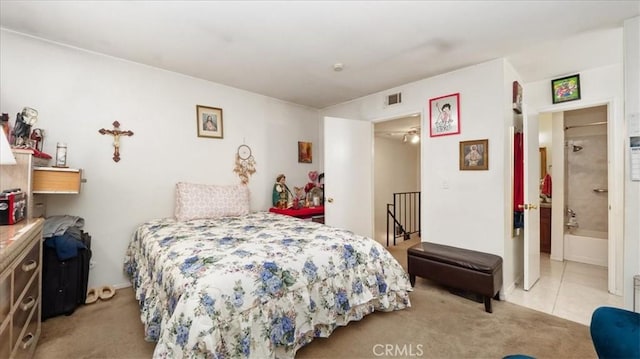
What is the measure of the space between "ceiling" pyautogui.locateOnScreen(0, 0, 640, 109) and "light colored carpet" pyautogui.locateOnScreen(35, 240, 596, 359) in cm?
234

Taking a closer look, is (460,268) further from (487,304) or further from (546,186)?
(546,186)

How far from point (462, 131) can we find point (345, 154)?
1439mm

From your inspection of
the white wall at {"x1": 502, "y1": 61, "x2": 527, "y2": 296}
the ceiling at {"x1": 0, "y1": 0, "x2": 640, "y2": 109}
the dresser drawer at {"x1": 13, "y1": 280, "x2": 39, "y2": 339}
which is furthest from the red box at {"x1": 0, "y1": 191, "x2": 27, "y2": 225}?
the white wall at {"x1": 502, "y1": 61, "x2": 527, "y2": 296}

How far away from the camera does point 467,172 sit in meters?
2.83

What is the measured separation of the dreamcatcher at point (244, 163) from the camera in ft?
11.8

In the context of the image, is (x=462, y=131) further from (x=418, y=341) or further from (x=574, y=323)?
(x=418, y=341)

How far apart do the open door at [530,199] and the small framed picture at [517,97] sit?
0.15 metres

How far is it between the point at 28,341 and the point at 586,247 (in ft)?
18.9

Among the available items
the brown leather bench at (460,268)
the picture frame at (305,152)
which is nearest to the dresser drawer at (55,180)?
the picture frame at (305,152)

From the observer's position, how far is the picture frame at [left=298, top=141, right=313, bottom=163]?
14.1ft

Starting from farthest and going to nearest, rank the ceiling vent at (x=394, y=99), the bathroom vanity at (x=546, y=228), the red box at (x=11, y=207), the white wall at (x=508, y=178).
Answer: the bathroom vanity at (x=546, y=228), the ceiling vent at (x=394, y=99), the white wall at (x=508, y=178), the red box at (x=11, y=207)

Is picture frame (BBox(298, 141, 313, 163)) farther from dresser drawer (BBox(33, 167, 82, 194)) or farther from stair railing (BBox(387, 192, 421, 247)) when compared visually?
dresser drawer (BBox(33, 167, 82, 194))

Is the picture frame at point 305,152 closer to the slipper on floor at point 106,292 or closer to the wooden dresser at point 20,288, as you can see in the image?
the slipper on floor at point 106,292

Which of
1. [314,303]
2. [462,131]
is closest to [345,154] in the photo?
[462,131]
